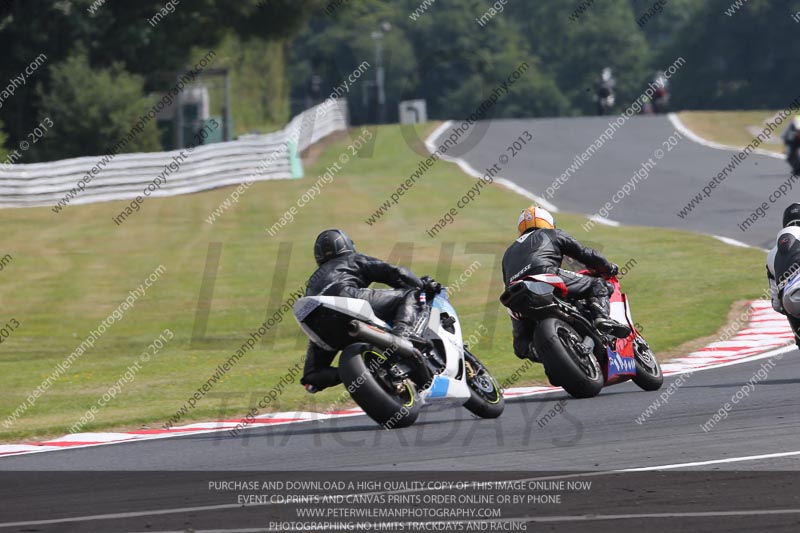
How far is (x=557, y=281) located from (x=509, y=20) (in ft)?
364

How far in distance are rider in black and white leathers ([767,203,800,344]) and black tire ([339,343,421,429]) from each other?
3.59 m

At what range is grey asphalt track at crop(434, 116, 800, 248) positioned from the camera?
2655cm

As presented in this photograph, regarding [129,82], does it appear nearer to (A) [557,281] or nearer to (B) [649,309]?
(B) [649,309]

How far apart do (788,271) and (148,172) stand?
22841mm

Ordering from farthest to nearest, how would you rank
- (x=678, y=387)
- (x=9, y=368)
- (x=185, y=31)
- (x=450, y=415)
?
(x=185, y=31)
(x=9, y=368)
(x=678, y=387)
(x=450, y=415)

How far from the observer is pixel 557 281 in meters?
10.6

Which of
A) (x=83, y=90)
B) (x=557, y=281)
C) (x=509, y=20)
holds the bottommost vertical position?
(x=509, y=20)

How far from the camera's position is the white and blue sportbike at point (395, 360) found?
30.5 feet

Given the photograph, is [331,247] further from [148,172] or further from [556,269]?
[148,172]

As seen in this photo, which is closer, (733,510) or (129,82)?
(733,510)

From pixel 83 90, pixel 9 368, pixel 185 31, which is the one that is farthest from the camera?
pixel 185 31

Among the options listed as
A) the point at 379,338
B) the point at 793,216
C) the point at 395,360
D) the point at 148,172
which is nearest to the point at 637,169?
the point at 148,172

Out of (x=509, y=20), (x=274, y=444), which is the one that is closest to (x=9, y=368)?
(x=274, y=444)

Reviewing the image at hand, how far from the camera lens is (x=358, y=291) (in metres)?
9.95
